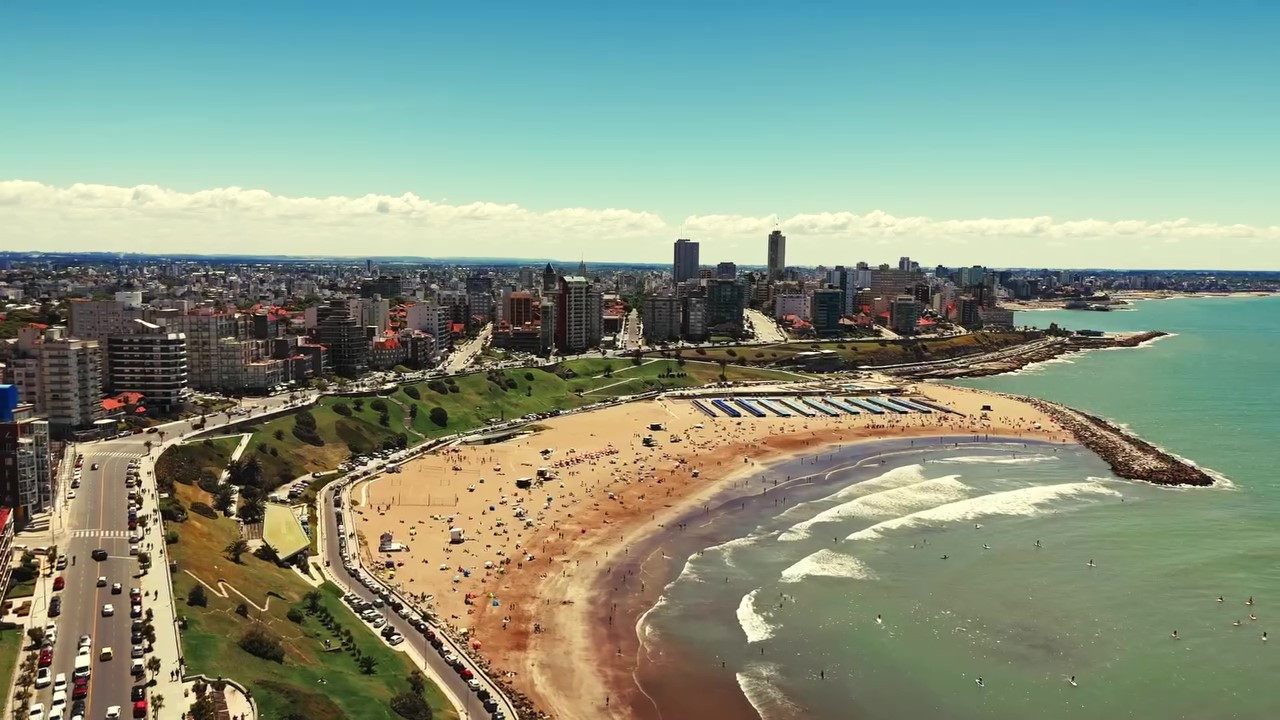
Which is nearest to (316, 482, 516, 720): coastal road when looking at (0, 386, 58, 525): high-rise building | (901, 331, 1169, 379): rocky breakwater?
(0, 386, 58, 525): high-rise building

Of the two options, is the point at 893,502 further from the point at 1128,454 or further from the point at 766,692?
the point at 766,692

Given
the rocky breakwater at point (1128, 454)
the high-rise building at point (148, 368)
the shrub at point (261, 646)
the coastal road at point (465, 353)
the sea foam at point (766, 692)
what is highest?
the high-rise building at point (148, 368)

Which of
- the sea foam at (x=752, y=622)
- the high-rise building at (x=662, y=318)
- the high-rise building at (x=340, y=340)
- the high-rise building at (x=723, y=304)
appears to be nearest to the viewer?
the sea foam at (x=752, y=622)

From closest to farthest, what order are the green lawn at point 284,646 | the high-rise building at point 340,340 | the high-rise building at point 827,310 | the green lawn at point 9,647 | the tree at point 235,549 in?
the green lawn at point 9,647 → the green lawn at point 284,646 → the tree at point 235,549 → the high-rise building at point 340,340 → the high-rise building at point 827,310

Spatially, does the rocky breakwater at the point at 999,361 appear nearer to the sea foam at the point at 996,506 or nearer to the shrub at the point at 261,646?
the sea foam at the point at 996,506

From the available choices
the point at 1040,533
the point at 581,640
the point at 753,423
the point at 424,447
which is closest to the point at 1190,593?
the point at 1040,533

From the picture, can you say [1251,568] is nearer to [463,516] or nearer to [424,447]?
[463,516]

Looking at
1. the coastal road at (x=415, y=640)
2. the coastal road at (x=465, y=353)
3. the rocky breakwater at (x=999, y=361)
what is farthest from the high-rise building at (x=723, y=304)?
the coastal road at (x=415, y=640)

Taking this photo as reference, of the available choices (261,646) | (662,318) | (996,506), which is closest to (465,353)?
(662,318)
